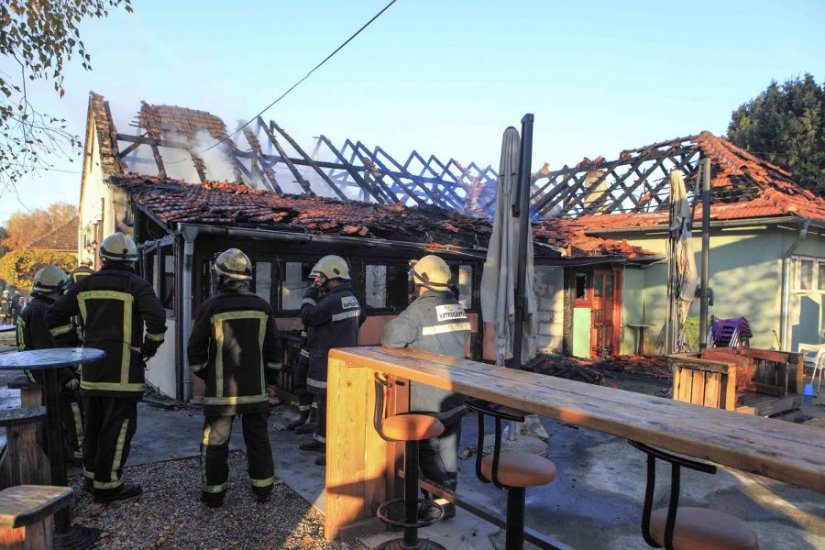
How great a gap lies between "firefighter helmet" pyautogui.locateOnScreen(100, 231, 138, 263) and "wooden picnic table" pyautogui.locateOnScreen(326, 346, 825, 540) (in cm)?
189

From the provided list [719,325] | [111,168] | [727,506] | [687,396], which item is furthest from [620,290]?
[111,168]

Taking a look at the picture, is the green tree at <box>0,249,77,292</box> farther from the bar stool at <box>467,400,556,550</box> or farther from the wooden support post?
the bar stool at <box>467,400,556,550</box>

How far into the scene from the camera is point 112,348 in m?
3.97

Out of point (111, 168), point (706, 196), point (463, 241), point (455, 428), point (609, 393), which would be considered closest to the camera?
point (609, 393)

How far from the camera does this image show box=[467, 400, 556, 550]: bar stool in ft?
8.25

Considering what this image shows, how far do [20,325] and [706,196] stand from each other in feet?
26.4

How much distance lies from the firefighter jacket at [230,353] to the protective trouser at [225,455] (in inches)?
3.5

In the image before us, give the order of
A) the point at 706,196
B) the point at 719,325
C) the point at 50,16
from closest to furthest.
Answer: the point at 50,16
the point at 706,196
the point at 719,325

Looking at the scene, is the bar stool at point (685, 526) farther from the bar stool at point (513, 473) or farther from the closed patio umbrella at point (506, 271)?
the closed patio umbrella at point (506, 271)

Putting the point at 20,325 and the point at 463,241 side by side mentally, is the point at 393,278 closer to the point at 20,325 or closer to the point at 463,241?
the point at 463,241

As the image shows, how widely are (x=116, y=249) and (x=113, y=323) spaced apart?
0.56 meters

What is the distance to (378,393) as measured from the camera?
3.61m

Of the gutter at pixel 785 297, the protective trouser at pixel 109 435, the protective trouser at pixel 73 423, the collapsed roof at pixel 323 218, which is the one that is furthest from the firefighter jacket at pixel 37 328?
the gutter at pixel 785 297

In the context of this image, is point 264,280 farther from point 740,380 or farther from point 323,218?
point 740,380
